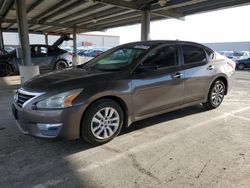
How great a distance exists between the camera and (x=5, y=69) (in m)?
10.7

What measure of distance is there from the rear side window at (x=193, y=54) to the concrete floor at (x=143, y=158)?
3.92 ft

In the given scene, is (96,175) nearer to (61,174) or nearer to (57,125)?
(61,174)

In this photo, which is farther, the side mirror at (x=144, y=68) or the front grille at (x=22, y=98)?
the side mirror at (x=144, y=68)

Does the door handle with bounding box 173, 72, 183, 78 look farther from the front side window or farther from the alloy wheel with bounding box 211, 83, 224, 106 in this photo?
the alloy wheel with bounding box 211, 83, 224, 106

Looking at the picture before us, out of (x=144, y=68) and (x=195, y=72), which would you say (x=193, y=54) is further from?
(x=144, y=68)

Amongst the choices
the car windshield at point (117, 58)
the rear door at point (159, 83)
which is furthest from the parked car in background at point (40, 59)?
the rear door at point (159, 83)

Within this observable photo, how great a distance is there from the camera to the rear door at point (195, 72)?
434 centimetres

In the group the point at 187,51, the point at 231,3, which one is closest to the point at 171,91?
the point at 187,51

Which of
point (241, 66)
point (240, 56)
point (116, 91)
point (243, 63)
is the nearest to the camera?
point (116, 91)

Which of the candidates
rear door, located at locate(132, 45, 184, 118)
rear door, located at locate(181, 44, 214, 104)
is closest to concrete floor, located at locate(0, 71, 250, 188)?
rear door, located at locate(132, 45, 184, 118)

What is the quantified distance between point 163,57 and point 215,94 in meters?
1.81

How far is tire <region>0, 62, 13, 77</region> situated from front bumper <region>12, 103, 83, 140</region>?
28.8 feet

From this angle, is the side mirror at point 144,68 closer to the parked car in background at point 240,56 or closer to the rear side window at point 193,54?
the rear side window at point 193,54

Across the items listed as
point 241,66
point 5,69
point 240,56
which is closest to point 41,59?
point 5,69
